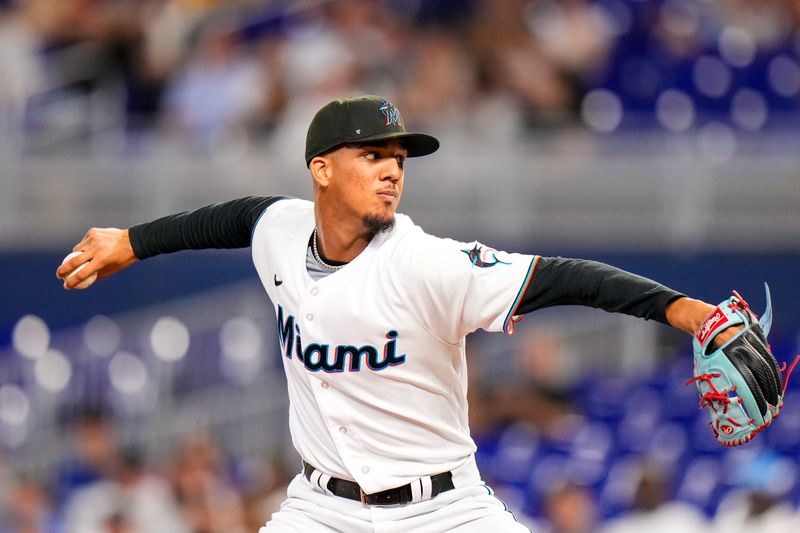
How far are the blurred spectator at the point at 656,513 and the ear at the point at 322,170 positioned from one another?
3931 millimetres

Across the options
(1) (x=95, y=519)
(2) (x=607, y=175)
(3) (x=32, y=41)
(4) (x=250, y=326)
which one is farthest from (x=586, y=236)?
(3) (x=32, y=41)

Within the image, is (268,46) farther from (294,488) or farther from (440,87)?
(294,488)

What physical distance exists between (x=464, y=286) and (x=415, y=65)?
6.42 m

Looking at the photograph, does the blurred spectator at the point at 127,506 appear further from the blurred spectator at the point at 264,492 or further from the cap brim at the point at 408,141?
the cap brim at the point at 408,141

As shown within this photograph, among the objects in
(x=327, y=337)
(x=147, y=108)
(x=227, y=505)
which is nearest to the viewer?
Result: (x=327, y=337)

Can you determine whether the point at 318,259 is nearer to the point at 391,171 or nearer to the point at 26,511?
the point at 391,171

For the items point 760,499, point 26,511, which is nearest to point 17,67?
point 26,511

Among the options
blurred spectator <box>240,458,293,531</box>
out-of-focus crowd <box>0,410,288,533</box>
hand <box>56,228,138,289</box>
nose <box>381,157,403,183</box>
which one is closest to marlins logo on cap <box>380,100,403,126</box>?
nose <box>381,157,403,183</box>

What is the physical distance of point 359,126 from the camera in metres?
4.19

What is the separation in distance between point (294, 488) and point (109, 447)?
5.05 metres

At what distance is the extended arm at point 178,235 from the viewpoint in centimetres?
461

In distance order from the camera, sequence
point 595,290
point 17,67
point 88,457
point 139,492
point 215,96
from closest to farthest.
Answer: point 595,290 → point 139,492 → point 88,457 → point 215,96 → point 17,67

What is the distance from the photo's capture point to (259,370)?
991 cm

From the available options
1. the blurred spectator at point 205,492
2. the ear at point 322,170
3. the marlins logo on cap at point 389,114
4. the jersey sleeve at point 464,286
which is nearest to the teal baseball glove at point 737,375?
the jersey sleeve at point 464,286
